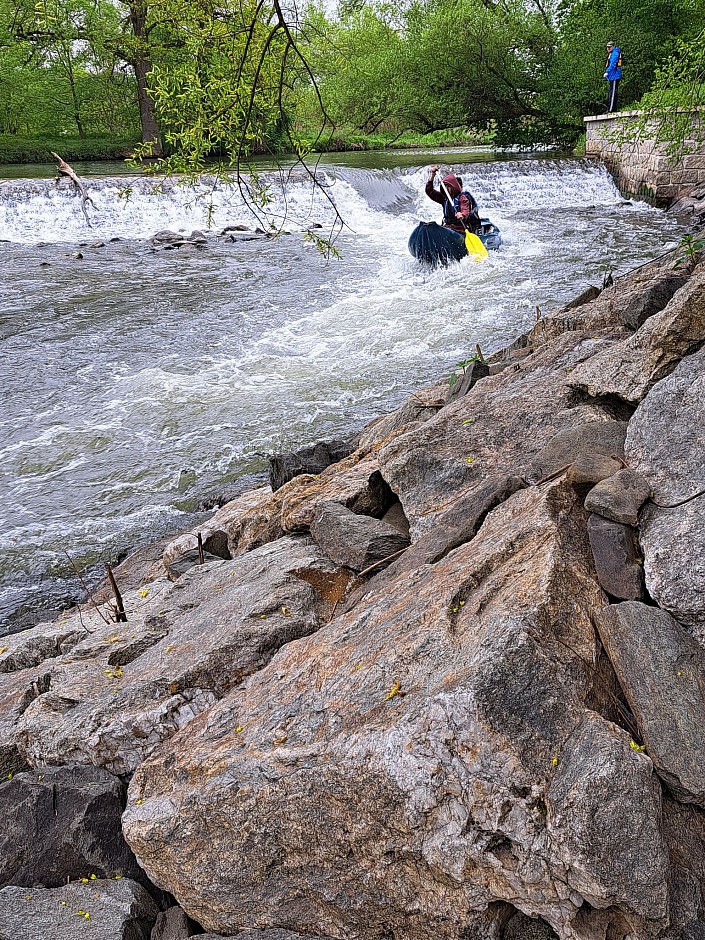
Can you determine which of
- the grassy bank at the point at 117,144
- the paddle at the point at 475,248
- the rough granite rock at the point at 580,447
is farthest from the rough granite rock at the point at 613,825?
the grassy bank at the point at 117,144

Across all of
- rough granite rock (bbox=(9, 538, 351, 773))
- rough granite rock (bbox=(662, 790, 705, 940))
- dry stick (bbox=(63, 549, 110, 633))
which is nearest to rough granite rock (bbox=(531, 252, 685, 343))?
rough granite rock (bbox=(9, 538, 351, 773))

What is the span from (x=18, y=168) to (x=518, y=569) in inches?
1036

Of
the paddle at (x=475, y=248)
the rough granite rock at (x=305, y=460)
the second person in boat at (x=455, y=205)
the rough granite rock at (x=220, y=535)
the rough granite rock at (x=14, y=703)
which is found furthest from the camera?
the second person in boat at (x=455, y=205)

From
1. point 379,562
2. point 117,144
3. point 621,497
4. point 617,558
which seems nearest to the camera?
point 617,558

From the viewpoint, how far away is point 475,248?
1270 centimetres

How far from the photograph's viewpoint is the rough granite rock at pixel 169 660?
2857mm

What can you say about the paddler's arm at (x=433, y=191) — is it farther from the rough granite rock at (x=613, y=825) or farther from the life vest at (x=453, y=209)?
the rough granite rock at (x=613, y=825)

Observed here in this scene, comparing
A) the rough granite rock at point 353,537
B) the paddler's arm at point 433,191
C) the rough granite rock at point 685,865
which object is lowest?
the rough granite rock at point 685,865

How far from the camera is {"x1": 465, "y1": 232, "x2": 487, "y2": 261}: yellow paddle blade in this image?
41.6 ft

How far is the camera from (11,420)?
7590mm

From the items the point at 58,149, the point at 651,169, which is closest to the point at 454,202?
the point at 651,169

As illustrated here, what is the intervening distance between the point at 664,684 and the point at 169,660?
79.3 inches

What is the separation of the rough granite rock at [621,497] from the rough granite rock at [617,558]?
0.09 feet

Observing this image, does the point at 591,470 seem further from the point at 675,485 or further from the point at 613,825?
the point at 613,825
